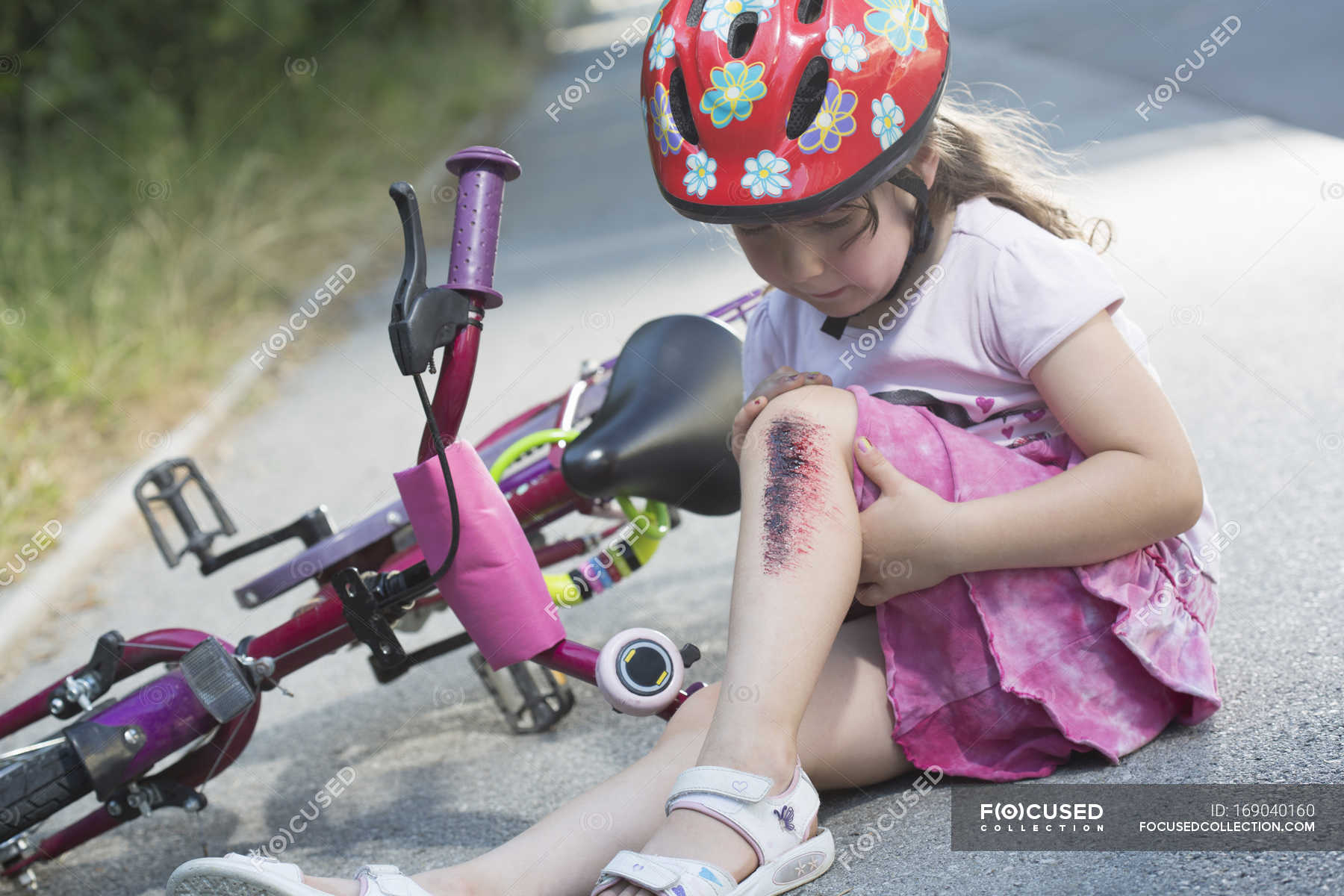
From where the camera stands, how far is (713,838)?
1.66m

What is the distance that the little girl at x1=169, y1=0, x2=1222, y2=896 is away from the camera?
177 centimetres

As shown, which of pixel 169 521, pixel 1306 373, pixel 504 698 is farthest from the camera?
pixel 169 521

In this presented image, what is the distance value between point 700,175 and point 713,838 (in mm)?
1000

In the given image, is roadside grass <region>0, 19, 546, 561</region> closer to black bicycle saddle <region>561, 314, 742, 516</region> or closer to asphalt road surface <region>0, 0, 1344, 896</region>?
asphalt road surface <region>0, 0, 1344, 896</region>

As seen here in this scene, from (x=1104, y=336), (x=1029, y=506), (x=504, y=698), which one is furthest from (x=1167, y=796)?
(x=504, y=698)

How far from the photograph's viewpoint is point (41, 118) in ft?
26.1

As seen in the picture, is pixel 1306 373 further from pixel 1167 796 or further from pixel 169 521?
pixel 169 521

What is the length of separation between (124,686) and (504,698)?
1241mm

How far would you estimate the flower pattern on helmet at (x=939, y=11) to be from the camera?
2109 millimetres

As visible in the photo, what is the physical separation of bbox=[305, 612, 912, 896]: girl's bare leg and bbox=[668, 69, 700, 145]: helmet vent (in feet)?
2.74

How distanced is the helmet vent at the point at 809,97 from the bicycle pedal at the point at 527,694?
1.27 m

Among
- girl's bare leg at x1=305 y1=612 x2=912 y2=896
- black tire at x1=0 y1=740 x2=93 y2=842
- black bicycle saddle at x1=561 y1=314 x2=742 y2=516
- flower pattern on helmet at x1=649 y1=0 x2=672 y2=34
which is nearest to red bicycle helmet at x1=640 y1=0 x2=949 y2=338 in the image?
flower pattern on helmet at x1=649 y1=0 x2=672 y2=34

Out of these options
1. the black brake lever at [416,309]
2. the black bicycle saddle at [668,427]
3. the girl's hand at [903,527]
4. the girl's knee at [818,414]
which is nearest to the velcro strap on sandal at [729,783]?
the girl's hand at [903,527]

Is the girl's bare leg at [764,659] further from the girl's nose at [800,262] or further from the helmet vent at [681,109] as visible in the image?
the helmet vent at [681,109]
